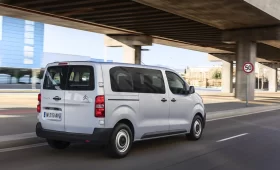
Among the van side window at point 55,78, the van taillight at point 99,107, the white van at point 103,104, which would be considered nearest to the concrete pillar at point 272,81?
the white van at point 103,104

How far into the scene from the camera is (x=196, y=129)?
33.0 ft

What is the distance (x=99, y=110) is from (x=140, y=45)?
116ft

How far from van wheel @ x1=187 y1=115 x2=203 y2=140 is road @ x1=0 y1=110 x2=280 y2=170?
7.3 inches

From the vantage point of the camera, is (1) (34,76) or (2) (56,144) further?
(1) (34,76)

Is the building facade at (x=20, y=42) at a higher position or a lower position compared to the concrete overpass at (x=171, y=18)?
higher

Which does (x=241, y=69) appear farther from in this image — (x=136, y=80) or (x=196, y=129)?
(x=136, y=80)

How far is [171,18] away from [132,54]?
14326 mm

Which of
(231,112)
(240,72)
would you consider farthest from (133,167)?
(240,72)

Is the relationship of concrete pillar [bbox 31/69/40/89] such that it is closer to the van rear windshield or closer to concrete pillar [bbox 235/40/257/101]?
concrete pillar [bbox 235/40/257/101]

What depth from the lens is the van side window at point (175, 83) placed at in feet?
29.5

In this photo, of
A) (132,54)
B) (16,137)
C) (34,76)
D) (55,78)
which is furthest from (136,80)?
(132,54)

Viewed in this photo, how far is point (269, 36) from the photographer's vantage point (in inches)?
1196

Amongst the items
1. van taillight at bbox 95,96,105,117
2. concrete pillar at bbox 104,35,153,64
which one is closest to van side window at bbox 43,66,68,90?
van taillight at bbox 95,96,105,117

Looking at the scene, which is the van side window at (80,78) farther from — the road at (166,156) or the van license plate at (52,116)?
the road at (166,156)
